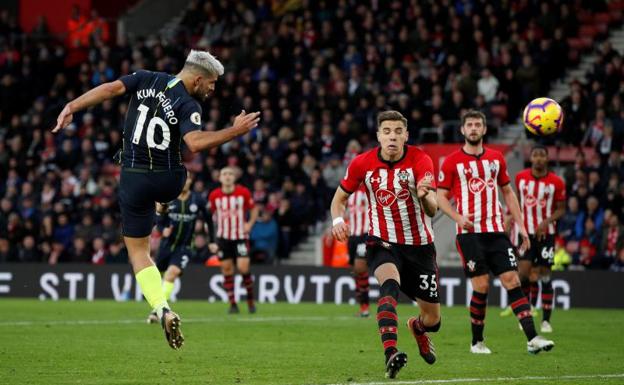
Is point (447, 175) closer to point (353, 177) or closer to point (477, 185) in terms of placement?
point (477, 185)

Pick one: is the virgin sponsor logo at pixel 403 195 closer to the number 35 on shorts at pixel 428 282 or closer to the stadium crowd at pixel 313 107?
the number 35 on shorts at pixel 428 282

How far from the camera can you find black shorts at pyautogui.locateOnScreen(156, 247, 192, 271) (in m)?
18.0

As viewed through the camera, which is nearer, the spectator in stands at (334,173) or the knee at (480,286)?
the knee at (480,286)

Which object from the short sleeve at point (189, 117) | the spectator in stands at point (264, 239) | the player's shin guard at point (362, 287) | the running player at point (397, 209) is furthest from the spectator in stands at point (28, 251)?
the short sleeve at point (189, 117)

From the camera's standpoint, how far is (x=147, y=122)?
9.41 m

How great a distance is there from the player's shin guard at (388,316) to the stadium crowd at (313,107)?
40.7ft

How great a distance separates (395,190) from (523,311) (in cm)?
255

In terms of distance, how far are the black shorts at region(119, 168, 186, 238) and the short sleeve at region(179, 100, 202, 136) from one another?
20.1 inches

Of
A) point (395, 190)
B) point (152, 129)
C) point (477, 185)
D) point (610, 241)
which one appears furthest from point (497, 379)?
point (610, 241)

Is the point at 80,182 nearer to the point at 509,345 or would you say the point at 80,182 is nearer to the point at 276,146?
the point at 276,146

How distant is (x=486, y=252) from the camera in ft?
41.0

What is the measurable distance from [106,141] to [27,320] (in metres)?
12.3

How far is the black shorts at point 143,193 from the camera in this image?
950 cm

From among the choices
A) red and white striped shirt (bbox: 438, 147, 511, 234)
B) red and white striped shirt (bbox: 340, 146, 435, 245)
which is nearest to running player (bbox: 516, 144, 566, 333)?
red and white striped shirt (bbox: 438, 147, 511, 234)
